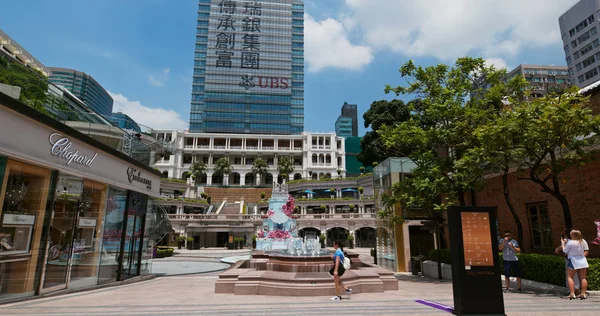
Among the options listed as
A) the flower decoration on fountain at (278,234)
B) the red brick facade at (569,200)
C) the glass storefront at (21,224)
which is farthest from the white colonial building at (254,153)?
the glass storefront at (21,224)

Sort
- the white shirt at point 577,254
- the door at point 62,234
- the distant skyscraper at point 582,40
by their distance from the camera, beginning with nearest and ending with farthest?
the white shirt at point 577,254, the door at point 62,234, the distant skyscraper at point 582,40

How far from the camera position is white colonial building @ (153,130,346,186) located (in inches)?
3238

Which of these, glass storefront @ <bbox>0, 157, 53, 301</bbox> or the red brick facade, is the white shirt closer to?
the red brick facade

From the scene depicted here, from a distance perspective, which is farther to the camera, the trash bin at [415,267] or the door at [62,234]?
the trash bin at [415,267]

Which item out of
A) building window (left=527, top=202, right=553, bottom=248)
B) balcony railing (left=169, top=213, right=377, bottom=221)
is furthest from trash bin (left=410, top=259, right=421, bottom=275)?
balcony railing (left=169, top=213, right=377, bottom=221)

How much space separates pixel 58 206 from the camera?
9.78 meters

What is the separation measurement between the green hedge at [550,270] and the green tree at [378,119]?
3342cm

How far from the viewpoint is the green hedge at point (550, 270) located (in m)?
9.61

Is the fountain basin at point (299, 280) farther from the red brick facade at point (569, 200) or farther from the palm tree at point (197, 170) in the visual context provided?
the palm tree at point (197, 170)

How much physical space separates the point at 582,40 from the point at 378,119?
54.3m

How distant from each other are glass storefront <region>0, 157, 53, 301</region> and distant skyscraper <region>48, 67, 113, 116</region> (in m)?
160

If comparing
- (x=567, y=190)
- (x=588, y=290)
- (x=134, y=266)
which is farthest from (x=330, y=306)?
(x=567, y=190)

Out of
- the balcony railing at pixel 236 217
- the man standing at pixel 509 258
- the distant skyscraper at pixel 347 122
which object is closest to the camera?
the man standing at pixel 509 258

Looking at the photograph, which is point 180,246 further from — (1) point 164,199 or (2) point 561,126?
(2) point 561,126
